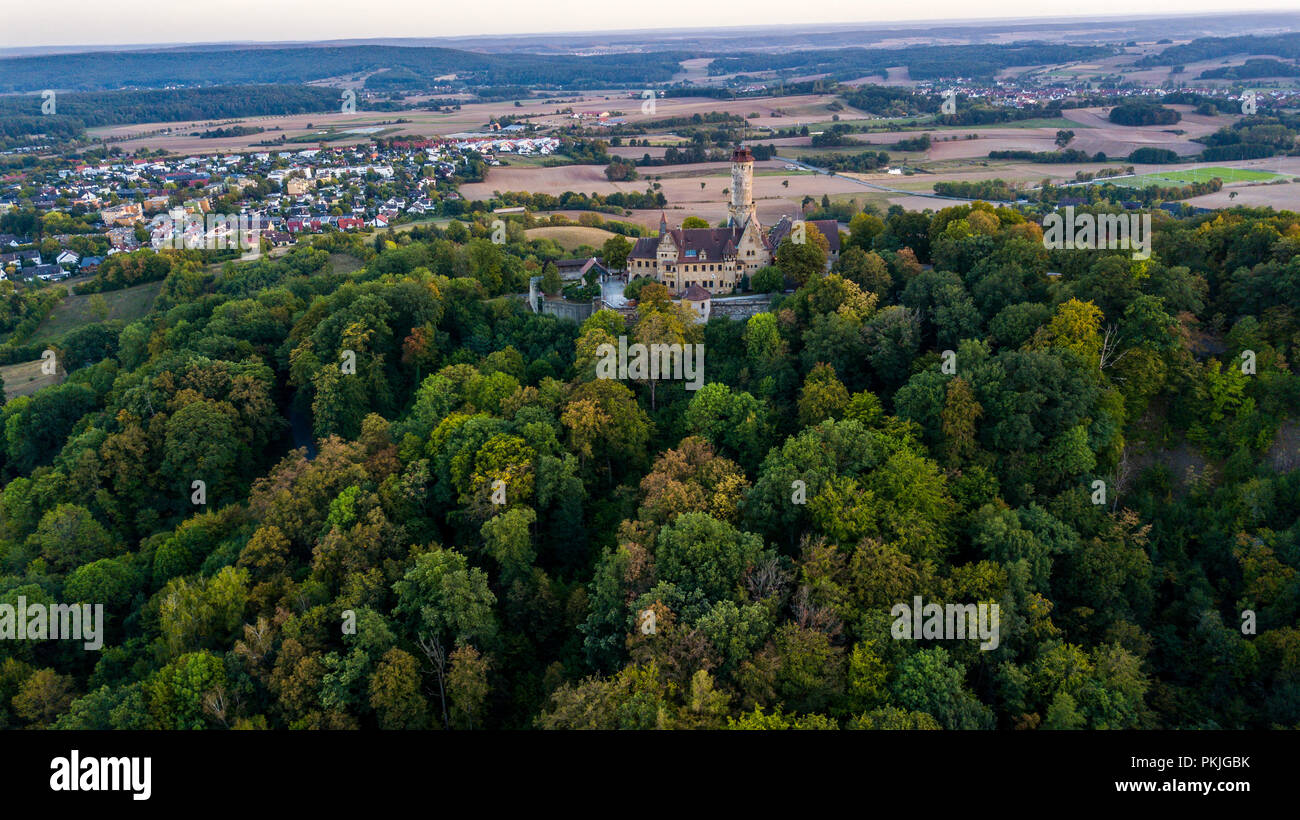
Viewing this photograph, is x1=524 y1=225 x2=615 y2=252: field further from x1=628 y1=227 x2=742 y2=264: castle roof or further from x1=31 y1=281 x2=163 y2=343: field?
x1=31 y1=281 x2=163 y2=343: field

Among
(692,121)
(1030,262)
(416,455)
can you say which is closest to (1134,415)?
(1030,262)

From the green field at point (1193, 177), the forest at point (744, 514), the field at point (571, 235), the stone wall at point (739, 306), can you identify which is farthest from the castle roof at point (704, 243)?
the green field at point (1193, 177)

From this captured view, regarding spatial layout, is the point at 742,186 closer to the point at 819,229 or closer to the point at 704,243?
the point at 704,243

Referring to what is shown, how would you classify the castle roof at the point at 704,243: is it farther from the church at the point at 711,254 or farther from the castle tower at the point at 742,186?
the castle tower at the point at 742,186

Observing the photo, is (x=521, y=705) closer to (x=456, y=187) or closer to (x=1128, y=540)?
(x=1128, y=540)

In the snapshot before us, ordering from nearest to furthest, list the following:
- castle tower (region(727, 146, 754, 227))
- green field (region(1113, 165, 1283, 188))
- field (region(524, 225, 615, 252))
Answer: castle tower (region(727, 146, 754, 227)) → green field (region(1113, 165, 1283, 188)) → field (region(524, 225, 615, 252))

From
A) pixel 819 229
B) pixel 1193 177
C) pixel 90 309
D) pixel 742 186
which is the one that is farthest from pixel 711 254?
pixel 90 309

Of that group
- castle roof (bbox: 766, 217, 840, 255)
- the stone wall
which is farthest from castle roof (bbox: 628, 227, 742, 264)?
the stone wall
